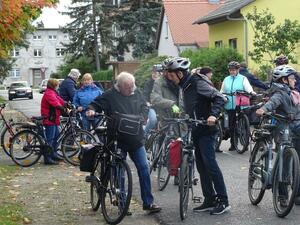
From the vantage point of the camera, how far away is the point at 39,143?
12758 millimetres

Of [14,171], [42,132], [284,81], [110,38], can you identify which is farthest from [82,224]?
[110,38]

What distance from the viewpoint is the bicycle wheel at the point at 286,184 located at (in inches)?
296

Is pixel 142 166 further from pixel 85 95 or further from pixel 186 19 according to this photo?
pixel 186 19

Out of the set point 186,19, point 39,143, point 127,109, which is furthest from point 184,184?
point 186,19

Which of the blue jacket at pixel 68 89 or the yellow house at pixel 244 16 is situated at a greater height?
the yellow house at pixel 244 16

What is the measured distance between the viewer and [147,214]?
817 centimetres

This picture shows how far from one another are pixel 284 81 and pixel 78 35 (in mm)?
57775

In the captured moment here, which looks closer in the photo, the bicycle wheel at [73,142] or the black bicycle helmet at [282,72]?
the black bicycle helmet at [282,72]

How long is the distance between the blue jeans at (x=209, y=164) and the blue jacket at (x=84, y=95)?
238 inches

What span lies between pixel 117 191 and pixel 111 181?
20 centimetres

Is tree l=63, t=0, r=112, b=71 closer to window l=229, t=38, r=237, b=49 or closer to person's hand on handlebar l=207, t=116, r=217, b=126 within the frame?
window l=229, t=38, r=237, b=49

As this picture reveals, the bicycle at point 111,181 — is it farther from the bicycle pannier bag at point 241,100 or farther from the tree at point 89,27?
the tree at point 89,27

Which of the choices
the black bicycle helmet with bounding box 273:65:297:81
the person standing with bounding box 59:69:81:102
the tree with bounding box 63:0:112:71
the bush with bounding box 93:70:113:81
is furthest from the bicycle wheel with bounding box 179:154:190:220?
the tree with bounding box 63:0:112:71

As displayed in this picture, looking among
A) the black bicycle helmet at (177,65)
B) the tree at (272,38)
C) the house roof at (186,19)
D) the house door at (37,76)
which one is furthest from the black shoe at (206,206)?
the house door at (37,76)
